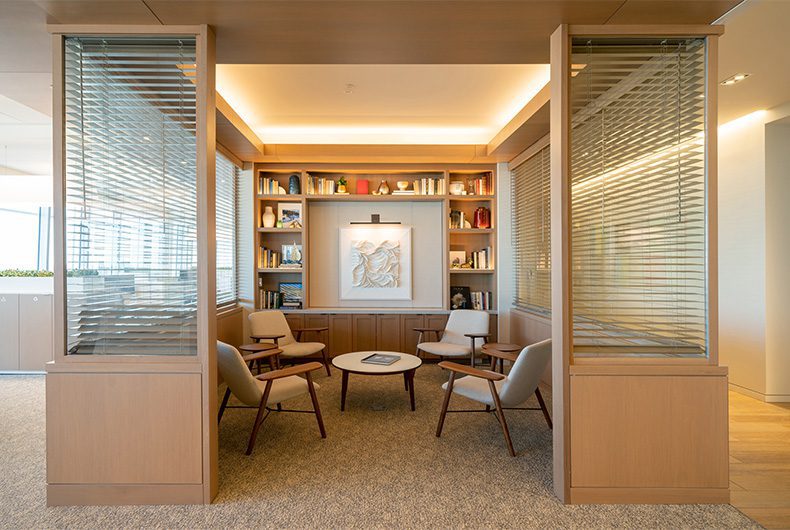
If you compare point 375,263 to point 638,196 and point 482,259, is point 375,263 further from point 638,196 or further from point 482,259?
point 638,196

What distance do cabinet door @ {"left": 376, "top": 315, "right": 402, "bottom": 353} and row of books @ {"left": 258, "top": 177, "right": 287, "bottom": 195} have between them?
2.27m

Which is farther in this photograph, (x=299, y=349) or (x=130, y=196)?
(x=299, y=349)

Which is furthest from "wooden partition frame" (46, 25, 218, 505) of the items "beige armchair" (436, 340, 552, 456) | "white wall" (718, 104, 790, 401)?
"white wall" (718, 104, 790, 401)

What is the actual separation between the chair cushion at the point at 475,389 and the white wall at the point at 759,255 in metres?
3.05

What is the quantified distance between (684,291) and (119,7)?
3.75 m

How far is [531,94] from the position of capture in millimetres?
4445

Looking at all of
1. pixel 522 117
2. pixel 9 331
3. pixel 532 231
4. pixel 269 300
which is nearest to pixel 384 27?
pixel 522 117

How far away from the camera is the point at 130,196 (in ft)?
8.61

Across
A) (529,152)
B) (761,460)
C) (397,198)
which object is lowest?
(761,460)

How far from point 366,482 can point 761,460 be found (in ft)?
9.61

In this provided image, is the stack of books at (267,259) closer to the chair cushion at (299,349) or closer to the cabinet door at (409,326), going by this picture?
the chair cushion at (299,349)

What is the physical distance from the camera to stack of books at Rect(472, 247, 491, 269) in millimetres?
5922

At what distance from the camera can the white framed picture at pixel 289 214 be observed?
587cm

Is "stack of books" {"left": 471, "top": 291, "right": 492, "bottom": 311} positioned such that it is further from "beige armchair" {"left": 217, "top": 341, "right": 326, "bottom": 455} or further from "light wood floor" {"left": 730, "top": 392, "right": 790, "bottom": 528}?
"beige armchair" {"left": 217, "top": 341, "right": 326, "bottom": 455}
